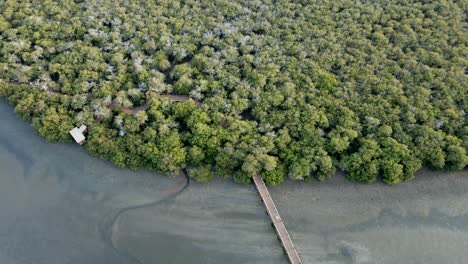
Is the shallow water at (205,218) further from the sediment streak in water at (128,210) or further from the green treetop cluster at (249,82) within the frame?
the green treetop cluster at (249,82)

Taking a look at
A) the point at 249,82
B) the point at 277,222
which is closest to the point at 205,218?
the point at 277,222

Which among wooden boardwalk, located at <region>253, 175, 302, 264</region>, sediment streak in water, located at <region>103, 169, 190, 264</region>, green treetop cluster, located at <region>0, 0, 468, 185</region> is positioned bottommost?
sediment streak in water, located at <region>103, 169, 190, 264</region>

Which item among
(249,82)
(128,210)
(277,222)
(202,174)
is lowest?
(128,210)

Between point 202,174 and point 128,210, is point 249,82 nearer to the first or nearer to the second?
point 202,174

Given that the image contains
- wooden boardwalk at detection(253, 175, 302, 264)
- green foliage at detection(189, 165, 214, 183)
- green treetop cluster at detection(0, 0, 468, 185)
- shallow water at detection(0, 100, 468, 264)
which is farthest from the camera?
green treetop cluster at detection(0, 0, 468, 185)

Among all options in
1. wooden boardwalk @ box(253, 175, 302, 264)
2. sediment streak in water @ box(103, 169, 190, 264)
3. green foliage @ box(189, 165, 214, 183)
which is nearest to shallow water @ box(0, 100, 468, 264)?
sediment streak in water @ box(103, 169, 190, 264)

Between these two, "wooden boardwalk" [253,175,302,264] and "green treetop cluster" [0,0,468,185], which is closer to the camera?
"wooden boardwalk" [253,175,302,264]

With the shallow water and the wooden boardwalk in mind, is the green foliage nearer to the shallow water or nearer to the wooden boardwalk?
the shallow water
